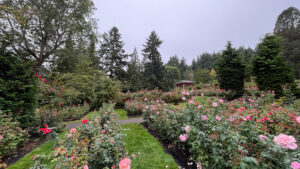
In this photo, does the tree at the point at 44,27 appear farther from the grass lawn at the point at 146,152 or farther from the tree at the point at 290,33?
the tree at the point at 290,33

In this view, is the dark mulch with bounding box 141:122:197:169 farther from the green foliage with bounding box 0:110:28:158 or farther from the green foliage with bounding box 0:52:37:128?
the green foliage with bounding box 0:52:37:128

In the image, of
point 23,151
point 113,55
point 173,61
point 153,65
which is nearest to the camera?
point 23,151

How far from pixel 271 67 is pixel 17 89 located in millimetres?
12337

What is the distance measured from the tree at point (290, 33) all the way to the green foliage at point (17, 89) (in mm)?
27695

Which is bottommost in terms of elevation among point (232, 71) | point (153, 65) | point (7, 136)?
point (7, 136)

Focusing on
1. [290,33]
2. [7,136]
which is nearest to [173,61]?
[290,33]

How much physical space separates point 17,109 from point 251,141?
17.4 ft

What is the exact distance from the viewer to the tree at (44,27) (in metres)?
7.82

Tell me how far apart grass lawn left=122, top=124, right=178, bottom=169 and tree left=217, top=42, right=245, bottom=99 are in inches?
329

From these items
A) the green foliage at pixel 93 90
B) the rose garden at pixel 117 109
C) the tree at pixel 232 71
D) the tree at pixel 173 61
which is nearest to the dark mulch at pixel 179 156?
the rose garden at pixel 117 109

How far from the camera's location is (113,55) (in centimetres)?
2377

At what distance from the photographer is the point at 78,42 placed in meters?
10.4

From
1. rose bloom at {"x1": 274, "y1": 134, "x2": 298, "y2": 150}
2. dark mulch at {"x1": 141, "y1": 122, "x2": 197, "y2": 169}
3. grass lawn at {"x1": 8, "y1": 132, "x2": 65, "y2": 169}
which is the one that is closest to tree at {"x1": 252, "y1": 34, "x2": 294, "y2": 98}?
dark mulch at {"x1": 141, "y1": 122, "x2": 197, "y2": 169}

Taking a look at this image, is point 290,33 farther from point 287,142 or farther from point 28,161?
point 28,161
